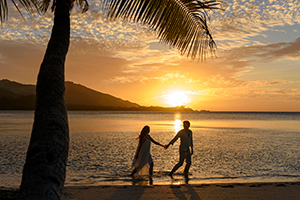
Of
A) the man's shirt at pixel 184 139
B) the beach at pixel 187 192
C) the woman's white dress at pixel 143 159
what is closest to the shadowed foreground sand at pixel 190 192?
the beach at pixel 187 192

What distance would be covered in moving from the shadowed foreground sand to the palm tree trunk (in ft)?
14.8

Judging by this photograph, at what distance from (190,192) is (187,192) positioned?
86mm

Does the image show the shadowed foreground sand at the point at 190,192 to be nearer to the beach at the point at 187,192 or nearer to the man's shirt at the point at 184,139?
the beach at the point at 187,192

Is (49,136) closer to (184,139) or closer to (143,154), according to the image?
(143,154)

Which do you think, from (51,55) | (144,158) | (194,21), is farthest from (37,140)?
(144,158)

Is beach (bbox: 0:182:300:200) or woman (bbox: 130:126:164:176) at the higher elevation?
woman (bbox: 130:126:164:176)

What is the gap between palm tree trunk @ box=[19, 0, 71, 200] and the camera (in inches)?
101

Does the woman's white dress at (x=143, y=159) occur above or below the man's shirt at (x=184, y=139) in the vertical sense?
below

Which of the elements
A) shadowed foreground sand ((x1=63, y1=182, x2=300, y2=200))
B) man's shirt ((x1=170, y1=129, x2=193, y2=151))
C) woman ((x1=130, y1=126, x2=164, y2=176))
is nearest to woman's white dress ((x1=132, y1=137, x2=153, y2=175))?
woman ((x1=130, y1=126, x2=164, y2=176))

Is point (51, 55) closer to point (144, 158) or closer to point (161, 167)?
point (144, 158)

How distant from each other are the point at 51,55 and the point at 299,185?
8.57 meters

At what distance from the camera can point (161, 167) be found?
13.6 metres

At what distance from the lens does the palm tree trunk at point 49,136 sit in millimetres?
2562

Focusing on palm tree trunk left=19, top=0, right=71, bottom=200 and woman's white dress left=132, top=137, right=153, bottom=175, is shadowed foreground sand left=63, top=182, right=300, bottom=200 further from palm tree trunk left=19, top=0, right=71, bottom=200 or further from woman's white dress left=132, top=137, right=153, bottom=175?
palm tree trunk left=19, top=0, right=71, bottom=200
